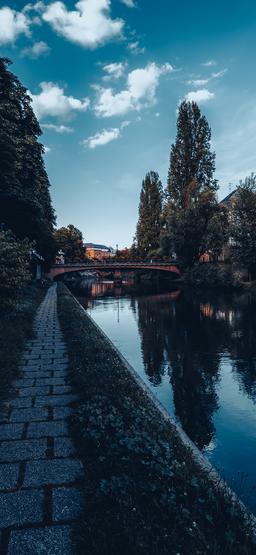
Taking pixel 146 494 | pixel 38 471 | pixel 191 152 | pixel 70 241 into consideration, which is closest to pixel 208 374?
pixel 38 471

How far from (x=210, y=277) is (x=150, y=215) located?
85.2 ft

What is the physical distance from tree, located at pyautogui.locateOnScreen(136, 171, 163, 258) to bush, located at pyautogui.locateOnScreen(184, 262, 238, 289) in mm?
16812

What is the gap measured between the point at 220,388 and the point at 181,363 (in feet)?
6.91

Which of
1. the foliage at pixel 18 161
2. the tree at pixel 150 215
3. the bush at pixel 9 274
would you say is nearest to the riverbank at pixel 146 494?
the bush at pixel 9 274

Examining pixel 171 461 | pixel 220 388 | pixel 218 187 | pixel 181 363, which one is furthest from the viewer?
pixel 218 187

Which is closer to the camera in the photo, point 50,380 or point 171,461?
point 171,461

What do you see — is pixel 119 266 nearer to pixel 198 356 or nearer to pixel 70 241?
pixel 70 241

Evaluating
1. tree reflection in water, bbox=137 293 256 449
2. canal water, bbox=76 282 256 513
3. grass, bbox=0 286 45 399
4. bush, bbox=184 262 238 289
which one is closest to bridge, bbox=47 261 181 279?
bush, bbox=184 262 238 289

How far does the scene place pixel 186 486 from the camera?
2803mm

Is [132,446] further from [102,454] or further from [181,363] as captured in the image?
[181,363]

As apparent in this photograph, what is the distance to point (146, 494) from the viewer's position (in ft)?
8.82

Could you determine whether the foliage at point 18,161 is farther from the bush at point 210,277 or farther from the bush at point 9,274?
the bush at point 210,277

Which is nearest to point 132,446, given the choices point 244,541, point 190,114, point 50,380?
point 244,541

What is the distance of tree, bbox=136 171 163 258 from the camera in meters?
60.9
